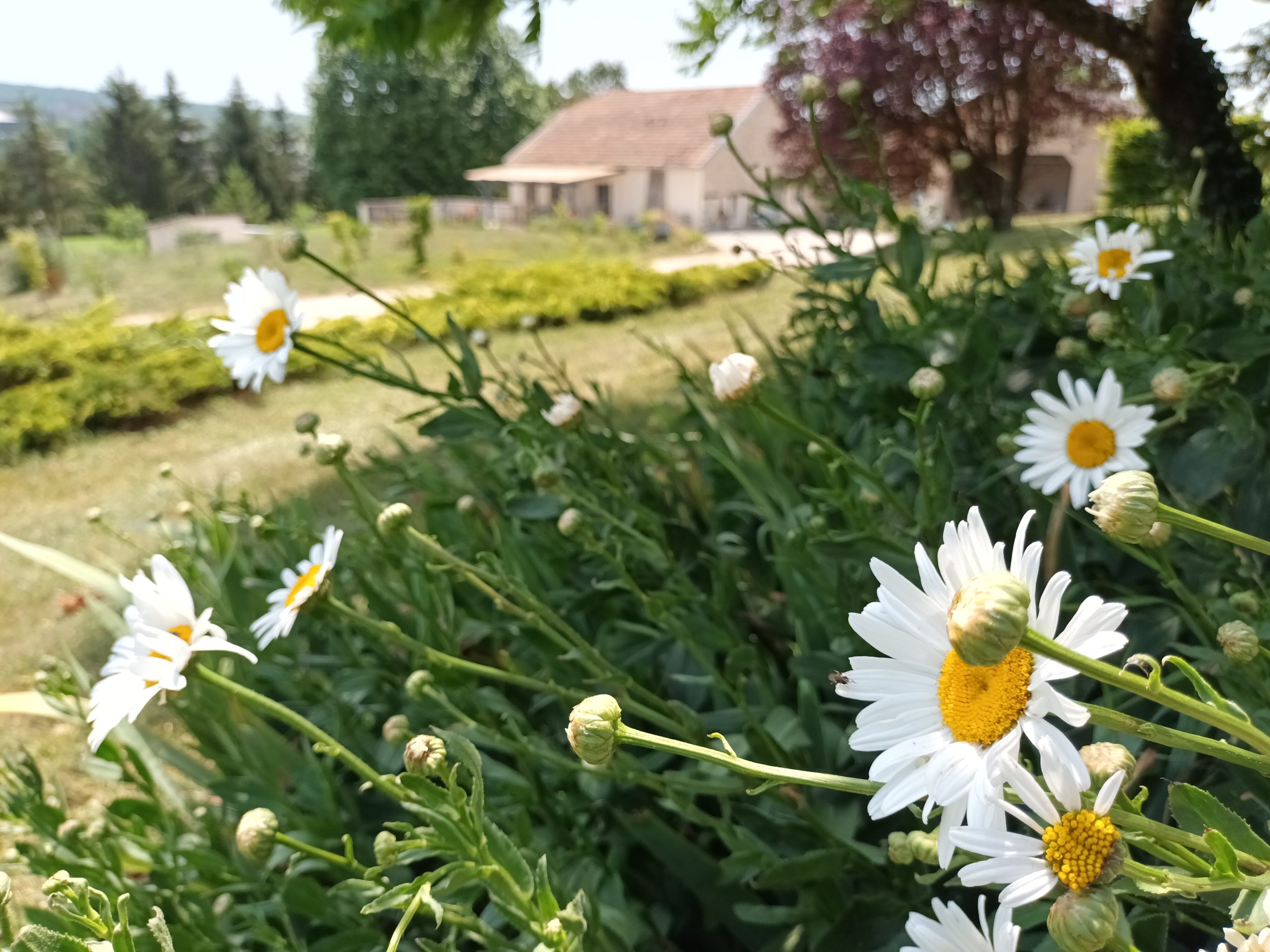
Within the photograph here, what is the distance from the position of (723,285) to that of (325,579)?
6.86 meters

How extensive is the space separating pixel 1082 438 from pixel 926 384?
14 centimetres

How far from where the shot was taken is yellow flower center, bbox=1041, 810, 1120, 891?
0.31 m

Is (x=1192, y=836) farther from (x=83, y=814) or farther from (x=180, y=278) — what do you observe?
(x=180, y=278)

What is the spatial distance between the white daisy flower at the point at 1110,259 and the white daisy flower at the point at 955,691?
714 mm

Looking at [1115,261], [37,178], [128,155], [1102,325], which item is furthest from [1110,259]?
[128,155]

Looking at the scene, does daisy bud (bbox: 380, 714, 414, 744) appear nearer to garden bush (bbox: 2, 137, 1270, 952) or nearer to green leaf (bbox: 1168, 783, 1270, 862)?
garden bush (bbox: 2, 137, 1270, 952)

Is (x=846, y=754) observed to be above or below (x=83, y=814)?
above

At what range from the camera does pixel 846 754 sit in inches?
32.0


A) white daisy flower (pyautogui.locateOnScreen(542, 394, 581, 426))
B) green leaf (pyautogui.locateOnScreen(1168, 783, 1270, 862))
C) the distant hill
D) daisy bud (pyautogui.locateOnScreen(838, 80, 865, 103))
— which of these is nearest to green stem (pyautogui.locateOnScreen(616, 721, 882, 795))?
green leaf (pyautogui.locateOnScreen(1168, 783, 1270, 862))

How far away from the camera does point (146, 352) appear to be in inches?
200

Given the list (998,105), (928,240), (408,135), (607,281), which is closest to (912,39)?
(998,105)

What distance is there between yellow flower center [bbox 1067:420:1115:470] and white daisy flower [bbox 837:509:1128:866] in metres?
0.48

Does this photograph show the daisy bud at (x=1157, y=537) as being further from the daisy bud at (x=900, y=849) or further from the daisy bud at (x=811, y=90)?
the daisy bud at (x=811, y=90)

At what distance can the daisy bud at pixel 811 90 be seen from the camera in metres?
1.04
